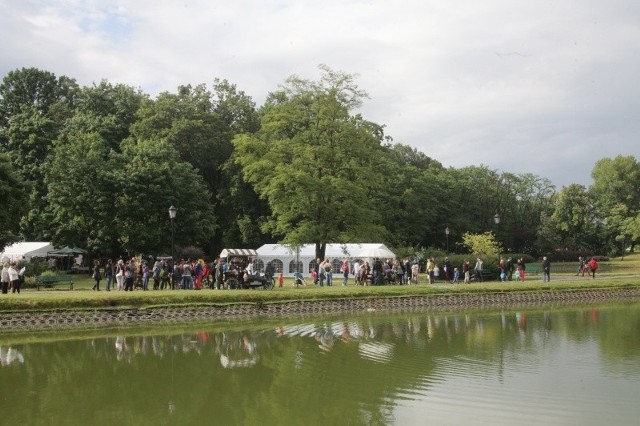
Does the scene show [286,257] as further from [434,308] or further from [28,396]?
[28,396]

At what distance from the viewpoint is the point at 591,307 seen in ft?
94.0

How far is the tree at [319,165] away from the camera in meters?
37.2

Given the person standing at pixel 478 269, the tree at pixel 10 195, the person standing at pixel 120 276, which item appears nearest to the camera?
the person standing at pixel 120 276

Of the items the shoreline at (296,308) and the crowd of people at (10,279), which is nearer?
the shoreline at (296,308)

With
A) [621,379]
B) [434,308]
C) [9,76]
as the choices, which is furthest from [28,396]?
[9,76]

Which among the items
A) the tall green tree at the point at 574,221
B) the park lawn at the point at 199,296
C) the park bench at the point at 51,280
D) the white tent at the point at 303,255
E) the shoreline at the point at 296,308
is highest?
the tall green tree at the point at 574,221

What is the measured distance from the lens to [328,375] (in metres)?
13.7

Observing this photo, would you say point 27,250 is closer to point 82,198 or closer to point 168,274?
point 82,198

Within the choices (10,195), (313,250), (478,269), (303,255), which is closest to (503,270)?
(478,269)

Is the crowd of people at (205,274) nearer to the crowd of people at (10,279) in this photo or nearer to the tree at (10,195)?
the crowd of people at (10,279)

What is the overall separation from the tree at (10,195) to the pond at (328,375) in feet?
57.3

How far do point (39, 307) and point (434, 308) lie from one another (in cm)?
1610

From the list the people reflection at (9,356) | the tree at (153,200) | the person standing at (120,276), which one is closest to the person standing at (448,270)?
the tree at (153,200)

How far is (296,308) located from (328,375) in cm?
1257
